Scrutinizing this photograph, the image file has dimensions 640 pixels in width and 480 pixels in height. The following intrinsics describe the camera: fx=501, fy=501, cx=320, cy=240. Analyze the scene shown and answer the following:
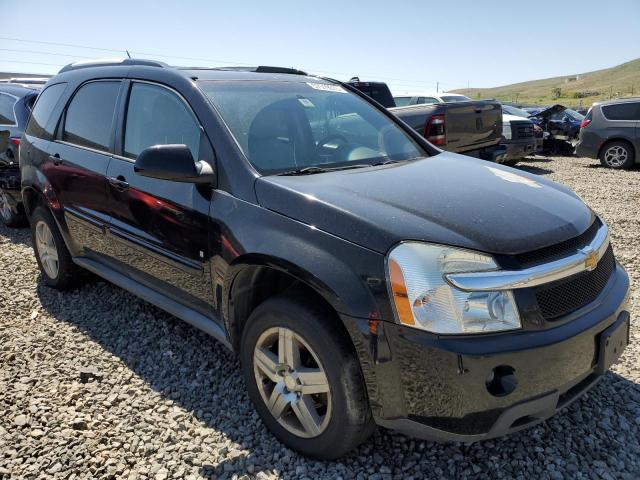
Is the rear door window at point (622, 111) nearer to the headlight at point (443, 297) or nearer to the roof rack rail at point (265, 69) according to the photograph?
the roof rack rail at point (265, 69)

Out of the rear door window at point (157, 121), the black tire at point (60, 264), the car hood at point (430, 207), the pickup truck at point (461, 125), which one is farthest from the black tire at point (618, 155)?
the black tire at point (60, 264)

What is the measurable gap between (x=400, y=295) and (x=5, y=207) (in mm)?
6539

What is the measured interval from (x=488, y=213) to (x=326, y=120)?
4.62ft

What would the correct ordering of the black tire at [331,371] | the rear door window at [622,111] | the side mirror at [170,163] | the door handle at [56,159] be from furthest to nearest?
the rear door window at [622,111] → the door handle at [56,159] → the side mirror at [170,163] → the black tire at [331,371]

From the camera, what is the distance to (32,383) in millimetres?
3014

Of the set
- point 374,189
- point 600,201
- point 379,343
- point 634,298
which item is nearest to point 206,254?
point 374,189

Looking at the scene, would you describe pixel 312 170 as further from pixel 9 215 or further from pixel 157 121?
pixel 9 215

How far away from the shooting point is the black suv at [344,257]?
184 centimetres

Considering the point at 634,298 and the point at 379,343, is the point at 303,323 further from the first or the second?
the point at 634,298

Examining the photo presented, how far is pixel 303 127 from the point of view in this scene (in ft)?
9.84

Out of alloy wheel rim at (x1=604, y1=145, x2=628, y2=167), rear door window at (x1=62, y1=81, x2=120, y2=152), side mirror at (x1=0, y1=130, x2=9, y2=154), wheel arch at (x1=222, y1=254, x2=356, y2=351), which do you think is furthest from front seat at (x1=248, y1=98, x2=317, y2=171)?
alloy wheel rim at (x1=604, y1=145, x2=628, y2=167)

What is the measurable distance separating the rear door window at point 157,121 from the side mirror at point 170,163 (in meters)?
0.24

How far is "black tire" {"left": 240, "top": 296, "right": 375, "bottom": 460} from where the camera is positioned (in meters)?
2.02

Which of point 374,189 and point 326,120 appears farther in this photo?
point 326,120
